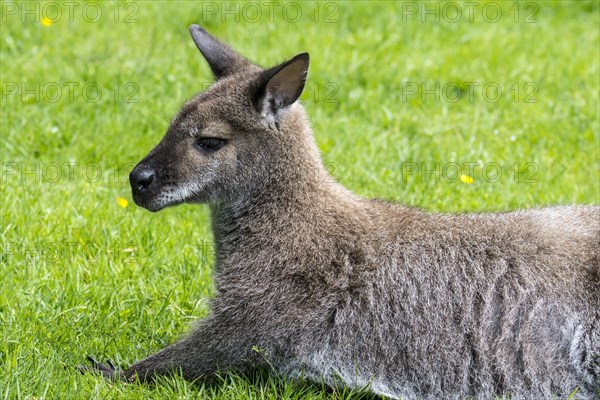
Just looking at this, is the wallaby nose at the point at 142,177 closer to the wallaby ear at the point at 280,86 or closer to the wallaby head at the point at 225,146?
the wallaby head at the point at 225,146

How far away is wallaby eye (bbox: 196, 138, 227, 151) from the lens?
5.30 meters

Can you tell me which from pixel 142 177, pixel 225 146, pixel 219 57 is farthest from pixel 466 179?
pixel 142 177

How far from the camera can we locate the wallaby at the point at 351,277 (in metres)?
4.96

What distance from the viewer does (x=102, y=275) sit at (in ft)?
20.4

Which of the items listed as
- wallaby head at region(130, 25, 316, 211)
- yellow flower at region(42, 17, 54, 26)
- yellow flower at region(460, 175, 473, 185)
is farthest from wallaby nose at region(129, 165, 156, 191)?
yellow flower at region(42, 17, 54, 26)

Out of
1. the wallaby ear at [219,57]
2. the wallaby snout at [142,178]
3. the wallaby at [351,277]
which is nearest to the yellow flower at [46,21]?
the wallaby ear at [219,57]

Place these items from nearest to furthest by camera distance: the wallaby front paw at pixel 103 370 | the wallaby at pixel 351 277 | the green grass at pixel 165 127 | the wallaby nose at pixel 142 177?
1. the wallaby at pixel 351 277
2. the wallaby front paw at pixel 103 370
3. the wallaby nose at pixel 142 177
4. the green grass at pixel 165 127

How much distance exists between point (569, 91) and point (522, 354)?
5086mm

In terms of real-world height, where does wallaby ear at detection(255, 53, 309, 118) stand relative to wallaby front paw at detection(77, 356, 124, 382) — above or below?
above

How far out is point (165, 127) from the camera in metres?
8.40

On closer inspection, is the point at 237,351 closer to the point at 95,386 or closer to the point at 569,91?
the point at 95,386

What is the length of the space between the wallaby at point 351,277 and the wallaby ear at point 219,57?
0.33m

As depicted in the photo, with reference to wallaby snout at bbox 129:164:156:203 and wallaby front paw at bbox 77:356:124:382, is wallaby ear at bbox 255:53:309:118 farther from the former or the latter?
wallaby front paw at bbox 77:356:124:382

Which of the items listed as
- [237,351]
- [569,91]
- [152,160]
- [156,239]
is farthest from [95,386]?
[569,91]
